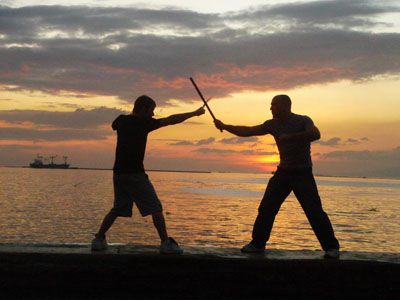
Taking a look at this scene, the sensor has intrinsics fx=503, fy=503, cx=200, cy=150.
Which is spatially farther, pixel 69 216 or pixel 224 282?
pixel 69 216

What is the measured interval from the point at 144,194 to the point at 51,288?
1622 mm

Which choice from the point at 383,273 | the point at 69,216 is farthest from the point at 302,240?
the point at 383,273

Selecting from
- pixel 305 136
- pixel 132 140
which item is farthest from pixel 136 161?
pixel 305 136

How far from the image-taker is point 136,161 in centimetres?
623

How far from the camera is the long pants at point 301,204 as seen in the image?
6355 mm

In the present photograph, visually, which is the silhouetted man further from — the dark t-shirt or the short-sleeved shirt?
the dark t-shirt

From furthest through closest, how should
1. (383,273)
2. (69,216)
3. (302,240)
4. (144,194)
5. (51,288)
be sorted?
(69,216) → (302,240) → (144,194) → (383,273) → (51,288)

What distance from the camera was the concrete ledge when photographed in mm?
5109

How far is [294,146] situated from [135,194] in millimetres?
2086

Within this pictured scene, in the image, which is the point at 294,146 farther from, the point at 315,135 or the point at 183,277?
the point at 183,277

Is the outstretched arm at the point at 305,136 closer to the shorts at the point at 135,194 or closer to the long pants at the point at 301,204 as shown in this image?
the long pants at the point at 301,204

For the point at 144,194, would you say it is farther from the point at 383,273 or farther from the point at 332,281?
the point at 383,273

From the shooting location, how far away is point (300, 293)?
5297 mm

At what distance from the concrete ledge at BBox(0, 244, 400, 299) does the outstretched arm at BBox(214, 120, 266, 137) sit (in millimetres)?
1899
